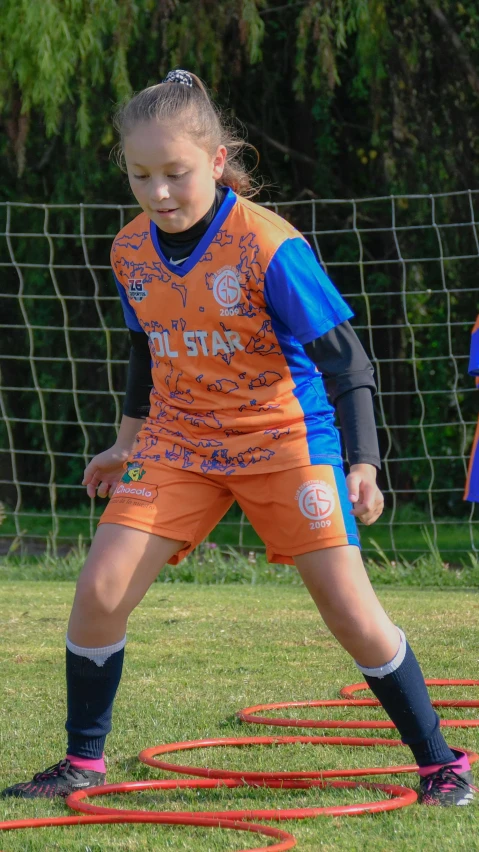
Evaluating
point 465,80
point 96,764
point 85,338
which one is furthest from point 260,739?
point 85,338

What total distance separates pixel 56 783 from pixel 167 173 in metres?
1.33

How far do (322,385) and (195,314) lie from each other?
13.0 inches

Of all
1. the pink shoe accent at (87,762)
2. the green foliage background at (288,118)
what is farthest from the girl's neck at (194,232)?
the green foliage background at (288,118)

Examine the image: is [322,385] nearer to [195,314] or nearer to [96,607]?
[195,314]

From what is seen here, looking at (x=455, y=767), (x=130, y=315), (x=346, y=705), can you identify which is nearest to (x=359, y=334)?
(x=346, y=705)

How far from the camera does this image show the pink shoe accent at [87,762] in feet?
8.37

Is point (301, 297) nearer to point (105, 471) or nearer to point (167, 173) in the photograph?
point (167, 173)

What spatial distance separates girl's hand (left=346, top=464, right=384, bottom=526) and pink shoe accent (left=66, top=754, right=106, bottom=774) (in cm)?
83

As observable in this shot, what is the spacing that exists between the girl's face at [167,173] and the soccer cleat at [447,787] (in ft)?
4.21

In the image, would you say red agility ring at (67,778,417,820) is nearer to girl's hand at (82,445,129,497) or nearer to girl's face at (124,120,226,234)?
girl's hand at (82,445,129,497)

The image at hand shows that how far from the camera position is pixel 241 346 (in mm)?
2523

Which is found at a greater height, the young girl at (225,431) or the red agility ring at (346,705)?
the young girl at (225,431)

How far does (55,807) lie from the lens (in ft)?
7.98

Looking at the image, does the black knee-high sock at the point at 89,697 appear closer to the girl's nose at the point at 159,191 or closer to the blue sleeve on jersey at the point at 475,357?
the girl's nose at the point at 159,191
